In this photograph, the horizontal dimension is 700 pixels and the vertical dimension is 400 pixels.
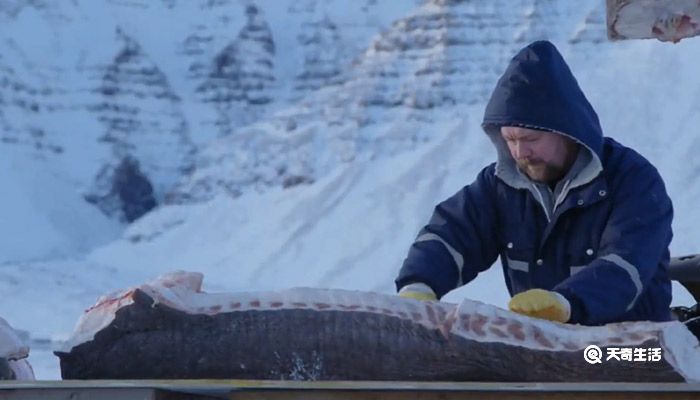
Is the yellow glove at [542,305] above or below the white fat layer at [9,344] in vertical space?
below

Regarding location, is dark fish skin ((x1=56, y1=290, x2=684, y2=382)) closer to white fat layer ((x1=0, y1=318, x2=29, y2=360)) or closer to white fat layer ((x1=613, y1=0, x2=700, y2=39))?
white fat layer ((x1=0, y1=318, x2=29, y2=360))

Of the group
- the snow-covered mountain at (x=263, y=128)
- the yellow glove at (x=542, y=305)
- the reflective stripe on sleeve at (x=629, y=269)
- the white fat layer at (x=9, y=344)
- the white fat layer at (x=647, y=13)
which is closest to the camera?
the white fat layer at (x=9, y=344)

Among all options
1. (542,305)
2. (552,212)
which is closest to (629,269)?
(552,212)

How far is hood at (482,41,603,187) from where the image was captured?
3.33 meters

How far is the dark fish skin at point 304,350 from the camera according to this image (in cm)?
249

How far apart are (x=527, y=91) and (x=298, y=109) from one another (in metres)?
39.7

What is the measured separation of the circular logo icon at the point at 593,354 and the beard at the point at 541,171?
100 cm

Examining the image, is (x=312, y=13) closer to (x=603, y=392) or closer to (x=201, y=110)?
(x=201, y=110)

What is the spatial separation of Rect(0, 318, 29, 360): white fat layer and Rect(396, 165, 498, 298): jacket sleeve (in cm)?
108

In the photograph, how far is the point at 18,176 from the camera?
4247cm

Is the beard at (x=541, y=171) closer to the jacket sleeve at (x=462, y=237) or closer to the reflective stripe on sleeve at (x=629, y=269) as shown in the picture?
the jacket sleeve at (x=462, y=237)

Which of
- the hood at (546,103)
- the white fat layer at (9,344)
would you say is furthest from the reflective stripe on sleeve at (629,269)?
the white fat layer at (9,344)

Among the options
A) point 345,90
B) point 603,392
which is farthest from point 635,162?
point 345,90

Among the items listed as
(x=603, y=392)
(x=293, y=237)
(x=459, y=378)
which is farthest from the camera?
(x=293, y=237)
